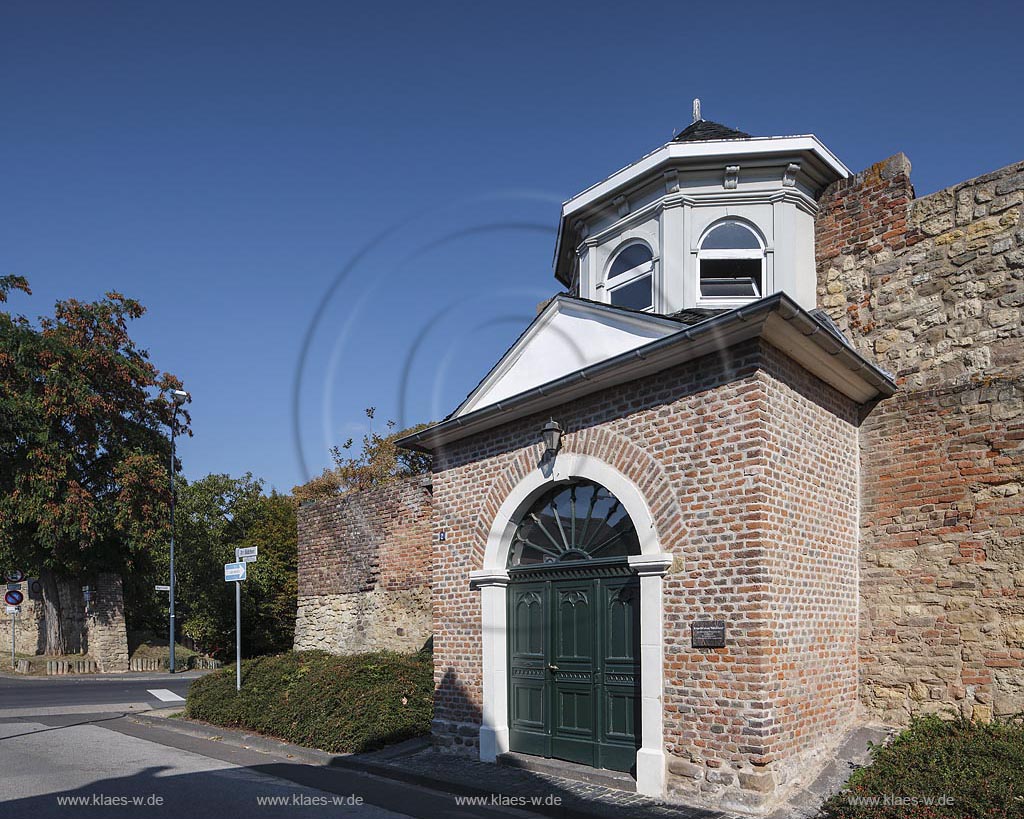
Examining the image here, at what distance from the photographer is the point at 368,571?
1659 cm

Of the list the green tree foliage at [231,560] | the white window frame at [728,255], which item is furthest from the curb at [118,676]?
the white window frame at [728,255]

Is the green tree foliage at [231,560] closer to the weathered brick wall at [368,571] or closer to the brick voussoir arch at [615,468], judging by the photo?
the weathered brick wall at [368,571]

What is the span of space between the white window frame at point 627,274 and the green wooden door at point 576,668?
4.03 metres

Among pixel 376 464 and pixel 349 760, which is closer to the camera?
pixel 349 760

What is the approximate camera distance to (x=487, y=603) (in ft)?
34.9

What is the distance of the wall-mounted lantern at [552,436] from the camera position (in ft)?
32.6

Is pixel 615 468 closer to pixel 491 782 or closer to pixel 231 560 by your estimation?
pixel 491 782

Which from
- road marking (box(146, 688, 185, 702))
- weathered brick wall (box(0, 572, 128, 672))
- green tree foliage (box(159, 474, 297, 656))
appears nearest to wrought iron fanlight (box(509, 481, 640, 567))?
road marking (box(146, 688, 185, 702))

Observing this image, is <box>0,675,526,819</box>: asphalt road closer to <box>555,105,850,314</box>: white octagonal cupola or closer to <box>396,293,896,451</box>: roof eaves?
<box>396,293,896,451</box>: roof eaves

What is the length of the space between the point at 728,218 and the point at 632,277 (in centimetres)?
152

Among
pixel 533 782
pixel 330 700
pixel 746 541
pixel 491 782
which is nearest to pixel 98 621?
pixel 330 700

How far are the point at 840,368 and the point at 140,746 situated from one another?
35.3 ft

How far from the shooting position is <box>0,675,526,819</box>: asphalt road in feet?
26.3

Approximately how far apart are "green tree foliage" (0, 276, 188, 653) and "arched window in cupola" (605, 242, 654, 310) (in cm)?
2153
